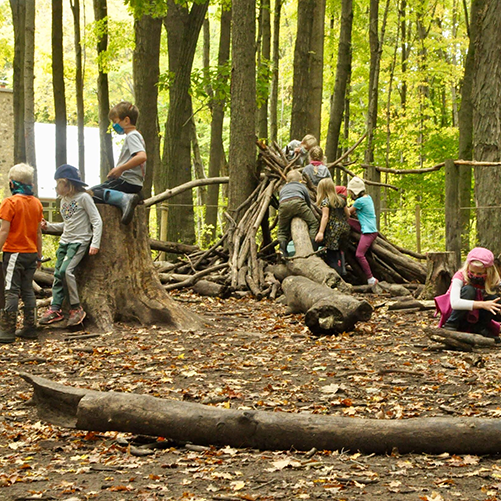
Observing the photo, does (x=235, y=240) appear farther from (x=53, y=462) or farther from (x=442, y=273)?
(x=53, y=462)

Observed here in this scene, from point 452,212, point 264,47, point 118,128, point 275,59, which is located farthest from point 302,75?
point 118,128

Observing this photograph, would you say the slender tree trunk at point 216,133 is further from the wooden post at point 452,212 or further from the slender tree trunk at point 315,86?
the wooden post at point 452,212

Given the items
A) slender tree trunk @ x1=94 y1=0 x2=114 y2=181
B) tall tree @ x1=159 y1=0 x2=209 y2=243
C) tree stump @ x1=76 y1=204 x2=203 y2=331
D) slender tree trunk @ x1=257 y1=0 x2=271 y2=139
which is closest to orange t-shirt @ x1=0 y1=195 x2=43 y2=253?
tree stump @ x1=76 y1=204 x2=203 y2=331

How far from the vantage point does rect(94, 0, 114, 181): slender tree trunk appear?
55.4ft

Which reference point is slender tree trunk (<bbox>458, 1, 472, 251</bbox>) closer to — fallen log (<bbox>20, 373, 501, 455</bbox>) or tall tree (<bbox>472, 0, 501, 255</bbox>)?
tall tree (<bbox>472, 0, 501, 255</bbox>)

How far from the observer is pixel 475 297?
639 cm

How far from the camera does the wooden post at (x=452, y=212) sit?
32.3ft

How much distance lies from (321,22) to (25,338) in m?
10.3

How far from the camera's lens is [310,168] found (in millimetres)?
11531

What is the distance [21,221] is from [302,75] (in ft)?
27.6

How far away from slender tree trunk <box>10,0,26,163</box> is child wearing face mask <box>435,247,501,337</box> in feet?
34.2

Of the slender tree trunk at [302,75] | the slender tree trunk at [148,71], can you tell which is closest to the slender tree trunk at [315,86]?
the slender tree trunk at [302,75]

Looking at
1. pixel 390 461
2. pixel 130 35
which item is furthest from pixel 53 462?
pixel 130 35

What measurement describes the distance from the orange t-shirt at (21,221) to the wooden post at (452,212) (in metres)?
5.62
